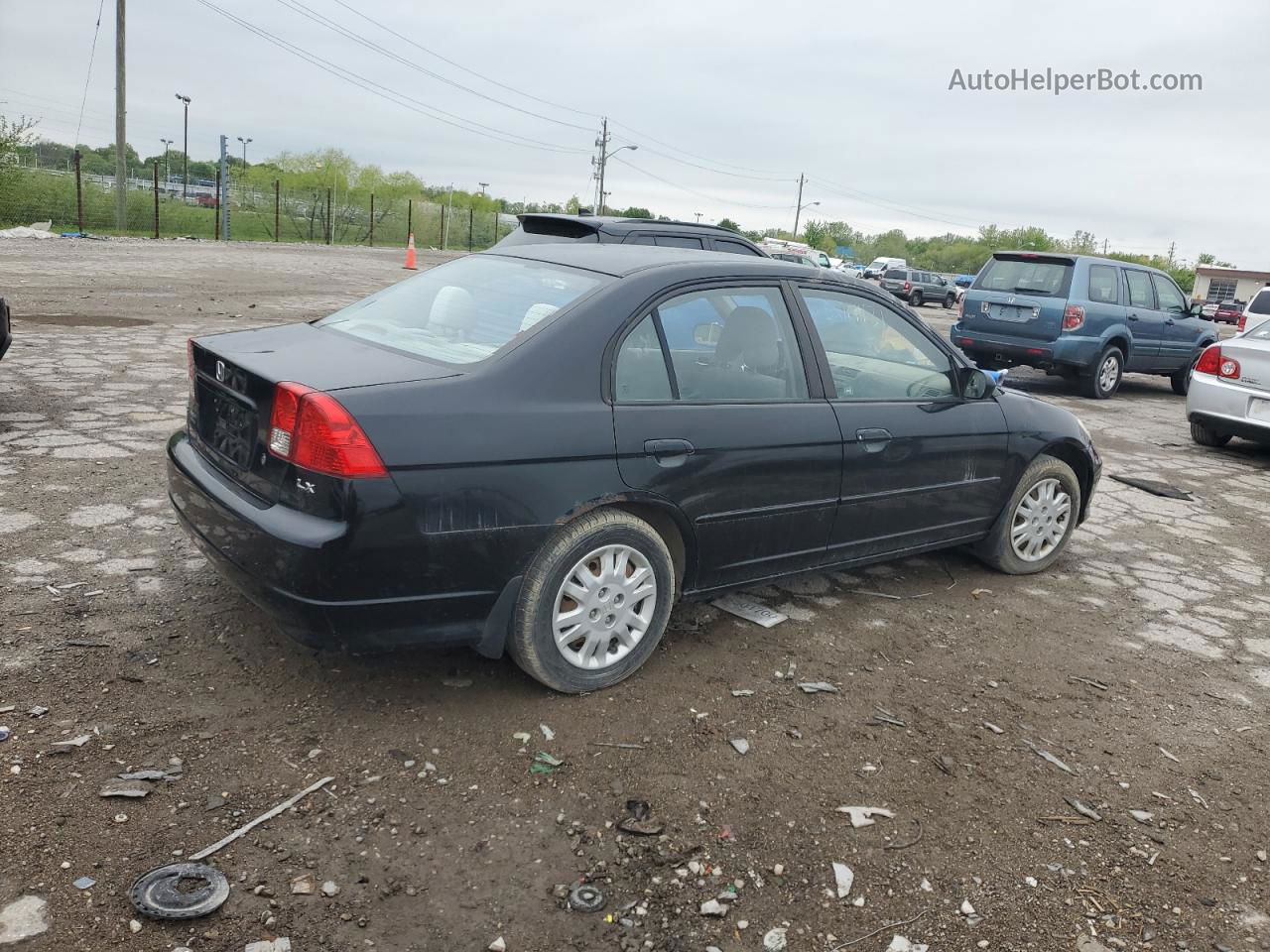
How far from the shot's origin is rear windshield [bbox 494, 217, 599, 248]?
834 cm

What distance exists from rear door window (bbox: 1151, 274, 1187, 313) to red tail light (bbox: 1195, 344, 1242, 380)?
4.28 meters

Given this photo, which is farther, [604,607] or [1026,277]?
[1026,277]

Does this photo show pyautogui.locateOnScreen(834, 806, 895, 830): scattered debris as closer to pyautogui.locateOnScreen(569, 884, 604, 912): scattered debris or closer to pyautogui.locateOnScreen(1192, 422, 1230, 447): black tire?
pyautogui.locateOnScreen(569, 884, 604, 912): scattered debris

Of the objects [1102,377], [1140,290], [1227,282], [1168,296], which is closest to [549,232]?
[1102,377]

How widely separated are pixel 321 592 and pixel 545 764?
874 millimetres

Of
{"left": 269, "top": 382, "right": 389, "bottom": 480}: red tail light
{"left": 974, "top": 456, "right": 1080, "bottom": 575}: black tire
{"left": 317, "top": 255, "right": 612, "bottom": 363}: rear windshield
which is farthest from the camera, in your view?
{"left": 974, "top": 456, "right": 1080, "bottom": 575}: black tire

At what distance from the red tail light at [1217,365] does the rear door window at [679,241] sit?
4746mm

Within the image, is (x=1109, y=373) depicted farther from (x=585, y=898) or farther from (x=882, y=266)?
(x=882, y=266)

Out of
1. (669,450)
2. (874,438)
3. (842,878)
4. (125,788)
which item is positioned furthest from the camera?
(874,438)

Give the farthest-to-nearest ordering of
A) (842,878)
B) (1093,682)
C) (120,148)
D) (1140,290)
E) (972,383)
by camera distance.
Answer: (120,148), (1140,290), (972,383), (1093,682), (842,878)

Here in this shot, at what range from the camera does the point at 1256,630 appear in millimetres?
4668

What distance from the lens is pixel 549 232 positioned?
29.2 feet

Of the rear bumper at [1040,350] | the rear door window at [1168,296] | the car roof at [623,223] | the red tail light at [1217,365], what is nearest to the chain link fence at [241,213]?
the rear bumper at [1040,350]

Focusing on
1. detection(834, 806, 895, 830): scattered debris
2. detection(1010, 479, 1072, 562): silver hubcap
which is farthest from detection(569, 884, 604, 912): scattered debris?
detection(1010, 479, 1072, 562): silver hubcap
